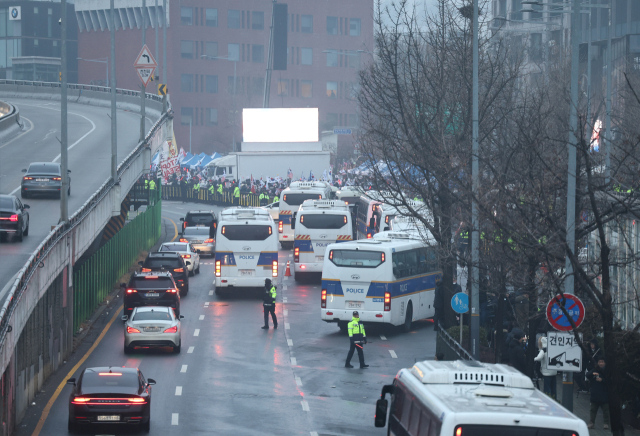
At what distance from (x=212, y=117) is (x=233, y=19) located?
47.1 feet

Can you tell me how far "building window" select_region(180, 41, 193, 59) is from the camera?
130875 mm

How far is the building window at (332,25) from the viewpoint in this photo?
141m

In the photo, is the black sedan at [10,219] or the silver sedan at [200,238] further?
the silver sedan at [200,238]

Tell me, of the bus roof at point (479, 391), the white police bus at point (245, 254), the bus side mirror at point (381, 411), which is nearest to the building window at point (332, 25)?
the white police bus at point (245, 254)

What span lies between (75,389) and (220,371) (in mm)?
7281

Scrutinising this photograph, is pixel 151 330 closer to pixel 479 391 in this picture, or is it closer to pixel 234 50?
pixel 479 391

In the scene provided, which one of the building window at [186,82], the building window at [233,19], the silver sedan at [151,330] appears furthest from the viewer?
the building window at [233,19]

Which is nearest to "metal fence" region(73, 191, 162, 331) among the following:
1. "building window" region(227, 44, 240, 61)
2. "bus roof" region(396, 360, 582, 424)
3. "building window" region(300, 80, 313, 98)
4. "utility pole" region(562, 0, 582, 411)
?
"utility pole" region(562, 0, 582, 411)

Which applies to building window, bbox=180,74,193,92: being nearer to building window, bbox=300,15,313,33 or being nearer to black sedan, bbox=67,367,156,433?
building window, bbox=300,15,313,33

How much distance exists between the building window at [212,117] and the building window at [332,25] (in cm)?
2184

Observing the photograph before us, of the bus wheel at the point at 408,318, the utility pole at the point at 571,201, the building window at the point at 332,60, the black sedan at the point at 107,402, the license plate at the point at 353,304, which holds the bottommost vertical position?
the bus wheel at the point at 408,318

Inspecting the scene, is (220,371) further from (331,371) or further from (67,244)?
(67,244)

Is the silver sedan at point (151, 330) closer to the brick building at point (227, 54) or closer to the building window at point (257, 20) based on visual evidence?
the brick building at point (227, 54)

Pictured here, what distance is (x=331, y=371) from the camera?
2589 centimetres
